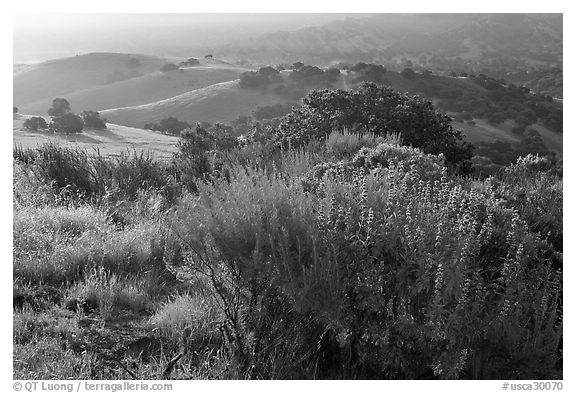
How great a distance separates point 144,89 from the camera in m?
54.5

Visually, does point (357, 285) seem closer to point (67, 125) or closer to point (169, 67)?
point (67, 125)

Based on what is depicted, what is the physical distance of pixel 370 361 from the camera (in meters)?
3.95

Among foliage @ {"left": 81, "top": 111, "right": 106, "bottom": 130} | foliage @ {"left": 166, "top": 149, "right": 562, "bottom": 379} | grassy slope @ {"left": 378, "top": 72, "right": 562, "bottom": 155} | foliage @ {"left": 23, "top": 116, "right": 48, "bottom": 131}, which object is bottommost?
grassy slope @ {"left": 378, "top": 72, "right": 562, "bottom": 155}

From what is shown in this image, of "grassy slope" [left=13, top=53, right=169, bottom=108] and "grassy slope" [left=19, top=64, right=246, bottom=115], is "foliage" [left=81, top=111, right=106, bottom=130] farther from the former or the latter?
"grassy slope" [left=13, top=53, right=169, bottom=108]

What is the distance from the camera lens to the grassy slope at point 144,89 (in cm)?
5131

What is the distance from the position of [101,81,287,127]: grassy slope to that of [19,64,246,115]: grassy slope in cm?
1008

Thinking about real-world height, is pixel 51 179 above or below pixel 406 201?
below

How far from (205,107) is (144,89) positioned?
19.2m

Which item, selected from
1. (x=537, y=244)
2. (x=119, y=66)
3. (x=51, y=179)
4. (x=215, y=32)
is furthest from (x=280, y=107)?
(x=119, y=66)

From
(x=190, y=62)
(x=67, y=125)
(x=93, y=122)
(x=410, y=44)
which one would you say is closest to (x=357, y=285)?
(x=67, y=125)

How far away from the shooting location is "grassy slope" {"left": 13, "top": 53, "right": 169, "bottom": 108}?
5925 cm

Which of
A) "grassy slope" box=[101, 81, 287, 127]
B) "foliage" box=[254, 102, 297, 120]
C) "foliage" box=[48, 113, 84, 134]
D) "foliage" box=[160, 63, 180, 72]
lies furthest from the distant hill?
"foliage" box=[48, 113, 84, 134]
